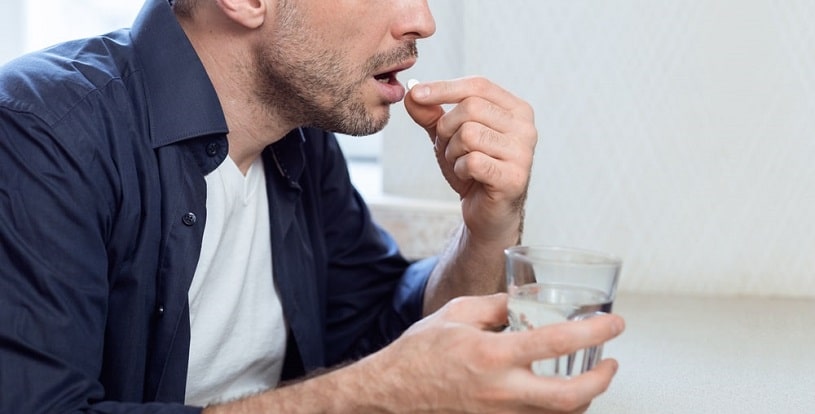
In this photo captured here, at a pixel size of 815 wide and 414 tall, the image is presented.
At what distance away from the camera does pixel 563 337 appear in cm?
77

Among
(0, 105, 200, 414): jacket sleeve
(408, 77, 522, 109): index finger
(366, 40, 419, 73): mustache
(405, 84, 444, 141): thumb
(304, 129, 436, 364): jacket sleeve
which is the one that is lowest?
(304, 129, 436, 364): jacket sleeve

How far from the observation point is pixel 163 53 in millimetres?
1208

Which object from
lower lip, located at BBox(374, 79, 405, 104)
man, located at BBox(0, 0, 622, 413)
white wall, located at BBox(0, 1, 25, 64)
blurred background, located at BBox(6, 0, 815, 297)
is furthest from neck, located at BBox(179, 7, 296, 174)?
white wall, located at BBox(0, 1, 25, 64)

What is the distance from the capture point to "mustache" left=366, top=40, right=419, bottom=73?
4.22 ft

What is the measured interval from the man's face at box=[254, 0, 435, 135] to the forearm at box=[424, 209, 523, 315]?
0.70ft

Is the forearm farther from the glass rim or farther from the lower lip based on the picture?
the glass rim

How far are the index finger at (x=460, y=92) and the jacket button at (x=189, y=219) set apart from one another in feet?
1.00

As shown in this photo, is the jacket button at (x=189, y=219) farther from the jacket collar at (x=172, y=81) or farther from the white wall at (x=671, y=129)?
the white wall at (x=671, y=129)

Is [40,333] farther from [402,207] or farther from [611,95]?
[611,95]

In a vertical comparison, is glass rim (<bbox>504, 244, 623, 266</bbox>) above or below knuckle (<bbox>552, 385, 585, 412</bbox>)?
above

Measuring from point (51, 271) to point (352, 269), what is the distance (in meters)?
0.66

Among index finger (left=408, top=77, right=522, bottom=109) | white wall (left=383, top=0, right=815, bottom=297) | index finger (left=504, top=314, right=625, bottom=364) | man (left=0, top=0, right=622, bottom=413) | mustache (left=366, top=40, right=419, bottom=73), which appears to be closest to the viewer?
index finger (left=504, top=314, right=625, bottom=364)

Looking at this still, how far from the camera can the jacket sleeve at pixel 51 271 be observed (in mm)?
930

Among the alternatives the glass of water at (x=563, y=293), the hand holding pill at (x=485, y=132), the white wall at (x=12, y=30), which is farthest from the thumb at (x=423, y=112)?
the white wall at (x=12, y=30)
